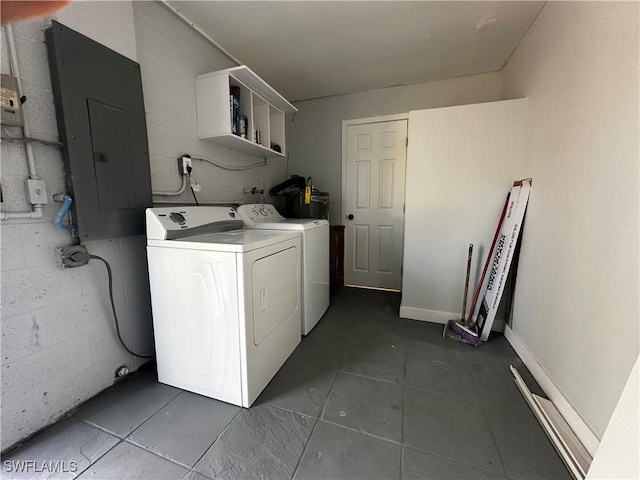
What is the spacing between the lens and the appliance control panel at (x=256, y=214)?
2.21 metres

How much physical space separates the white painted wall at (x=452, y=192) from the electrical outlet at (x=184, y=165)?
70.7 inches

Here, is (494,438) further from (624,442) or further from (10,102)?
(10,102)

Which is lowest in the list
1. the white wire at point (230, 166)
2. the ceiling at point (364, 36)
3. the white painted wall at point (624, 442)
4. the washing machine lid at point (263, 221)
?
the white painted wall at point (624, 442)

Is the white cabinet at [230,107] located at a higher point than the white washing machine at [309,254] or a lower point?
higher

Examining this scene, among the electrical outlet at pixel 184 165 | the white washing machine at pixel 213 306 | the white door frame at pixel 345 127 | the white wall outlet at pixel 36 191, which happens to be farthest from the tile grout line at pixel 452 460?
the white door frame at pixel 345 127

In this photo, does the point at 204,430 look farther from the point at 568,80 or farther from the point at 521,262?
the point at 568,80

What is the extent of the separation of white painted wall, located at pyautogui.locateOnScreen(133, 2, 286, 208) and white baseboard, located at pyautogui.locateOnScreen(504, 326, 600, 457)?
2.60 metres

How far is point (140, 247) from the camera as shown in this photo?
1.63 metres

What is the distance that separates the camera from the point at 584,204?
128cm

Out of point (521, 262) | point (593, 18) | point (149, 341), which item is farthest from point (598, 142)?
point (149, 341)

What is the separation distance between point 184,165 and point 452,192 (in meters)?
2.13

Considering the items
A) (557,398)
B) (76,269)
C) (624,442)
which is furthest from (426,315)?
(76,269)

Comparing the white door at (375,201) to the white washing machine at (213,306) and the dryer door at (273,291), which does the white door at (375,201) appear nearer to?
the dryer door at (273,291)

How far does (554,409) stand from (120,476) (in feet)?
6.71
